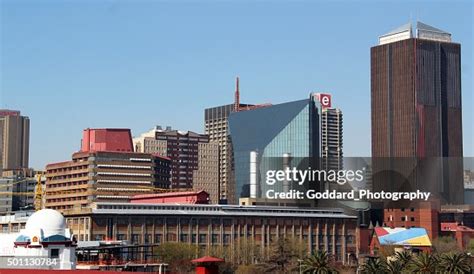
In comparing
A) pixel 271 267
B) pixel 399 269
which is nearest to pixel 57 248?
pixel 399 269

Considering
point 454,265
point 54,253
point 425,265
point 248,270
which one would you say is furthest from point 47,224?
point 248,270

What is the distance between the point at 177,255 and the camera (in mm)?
178250

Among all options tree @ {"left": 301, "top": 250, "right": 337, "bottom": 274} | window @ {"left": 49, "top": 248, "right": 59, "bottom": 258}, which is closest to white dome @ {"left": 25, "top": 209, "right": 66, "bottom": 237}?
window @ {"left": 49, "top": 248, "right": 59, "bottom": 258}

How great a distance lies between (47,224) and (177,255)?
95.8 metres

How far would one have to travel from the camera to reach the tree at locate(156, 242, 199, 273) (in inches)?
6806

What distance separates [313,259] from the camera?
120438mm

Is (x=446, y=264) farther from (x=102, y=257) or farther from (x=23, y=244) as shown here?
(x=23, y=244)

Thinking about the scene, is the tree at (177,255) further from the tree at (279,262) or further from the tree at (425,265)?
the tree at (425,265)

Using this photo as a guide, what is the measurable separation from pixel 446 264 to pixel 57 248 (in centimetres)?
6029

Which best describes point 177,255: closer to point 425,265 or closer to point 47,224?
Result: point 425,265

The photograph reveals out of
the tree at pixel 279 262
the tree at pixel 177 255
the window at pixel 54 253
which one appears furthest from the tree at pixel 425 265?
the tree at pixel 279 262

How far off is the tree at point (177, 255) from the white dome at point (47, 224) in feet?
277

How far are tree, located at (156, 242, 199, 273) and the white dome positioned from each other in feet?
277

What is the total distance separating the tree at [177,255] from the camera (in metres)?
173
